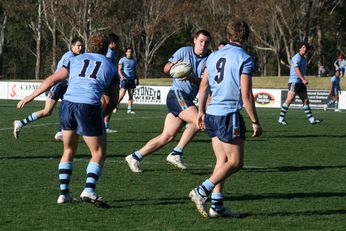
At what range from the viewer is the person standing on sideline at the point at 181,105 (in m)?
11.4

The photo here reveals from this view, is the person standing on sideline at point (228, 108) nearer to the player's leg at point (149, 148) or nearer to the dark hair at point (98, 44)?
the dark hair at point (98, 44)

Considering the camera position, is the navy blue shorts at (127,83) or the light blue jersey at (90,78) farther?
the navy blue shorts at (127,83)

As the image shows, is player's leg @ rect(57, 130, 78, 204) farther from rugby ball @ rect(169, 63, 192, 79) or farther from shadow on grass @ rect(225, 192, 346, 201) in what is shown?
rugby ball @ rect(169, 63, 192, 79)

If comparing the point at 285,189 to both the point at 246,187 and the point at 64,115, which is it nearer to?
the point at 246,187

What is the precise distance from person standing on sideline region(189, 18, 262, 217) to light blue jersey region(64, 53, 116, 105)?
1149 mm

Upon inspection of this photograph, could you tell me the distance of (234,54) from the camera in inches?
310

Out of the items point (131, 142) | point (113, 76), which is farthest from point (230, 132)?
point (131, 142)

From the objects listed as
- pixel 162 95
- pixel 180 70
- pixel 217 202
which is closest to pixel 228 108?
pixel 217 202

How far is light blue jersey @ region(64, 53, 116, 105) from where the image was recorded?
27.9ft

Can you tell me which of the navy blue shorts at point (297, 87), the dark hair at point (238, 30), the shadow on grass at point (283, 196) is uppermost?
the dark hair at point (238, 30)

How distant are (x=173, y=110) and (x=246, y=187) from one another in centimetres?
207

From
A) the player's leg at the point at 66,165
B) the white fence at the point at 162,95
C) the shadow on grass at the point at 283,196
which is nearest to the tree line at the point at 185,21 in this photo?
the white fence at the point at 162,95

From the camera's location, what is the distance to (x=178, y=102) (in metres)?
11.8

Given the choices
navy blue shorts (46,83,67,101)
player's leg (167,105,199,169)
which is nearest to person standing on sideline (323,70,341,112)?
navy blue shorts (46,83,67,101)
